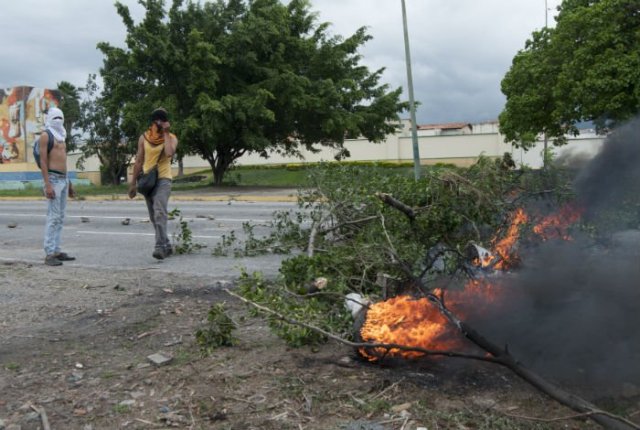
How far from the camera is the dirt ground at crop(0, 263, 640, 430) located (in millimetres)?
2996

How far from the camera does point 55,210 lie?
23.2ft

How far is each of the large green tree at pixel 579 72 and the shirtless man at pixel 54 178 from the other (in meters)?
13.2

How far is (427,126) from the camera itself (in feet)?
253

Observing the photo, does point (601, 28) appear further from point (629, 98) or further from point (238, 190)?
point (238, 190)

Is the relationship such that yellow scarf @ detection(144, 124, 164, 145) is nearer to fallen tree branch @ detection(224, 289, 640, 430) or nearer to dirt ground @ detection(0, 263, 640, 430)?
dirt ground @ detection(0, 263, 640, 430)

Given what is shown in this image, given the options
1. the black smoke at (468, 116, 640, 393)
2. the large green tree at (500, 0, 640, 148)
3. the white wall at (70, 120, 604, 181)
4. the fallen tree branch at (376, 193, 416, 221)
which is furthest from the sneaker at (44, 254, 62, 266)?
the white wall at (70, 120, 604, 181)

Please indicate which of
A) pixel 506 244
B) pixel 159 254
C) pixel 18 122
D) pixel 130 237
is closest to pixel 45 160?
pixel 159 254

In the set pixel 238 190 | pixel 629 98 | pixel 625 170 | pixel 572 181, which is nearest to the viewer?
pixel 625 170

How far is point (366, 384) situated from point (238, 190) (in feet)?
65.5

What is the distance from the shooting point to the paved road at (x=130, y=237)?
7.05 meters

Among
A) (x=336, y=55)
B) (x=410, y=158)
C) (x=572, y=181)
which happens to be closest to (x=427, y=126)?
(x=410, y=158)

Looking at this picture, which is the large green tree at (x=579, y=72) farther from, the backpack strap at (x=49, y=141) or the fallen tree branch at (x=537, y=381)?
the fallen tree branch at (x=537, y=381)

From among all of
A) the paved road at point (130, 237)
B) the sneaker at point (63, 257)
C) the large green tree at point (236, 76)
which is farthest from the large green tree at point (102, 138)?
the sneaker at point (63, 257)

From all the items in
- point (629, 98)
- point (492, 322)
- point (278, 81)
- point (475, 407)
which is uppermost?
point (278, 81)
